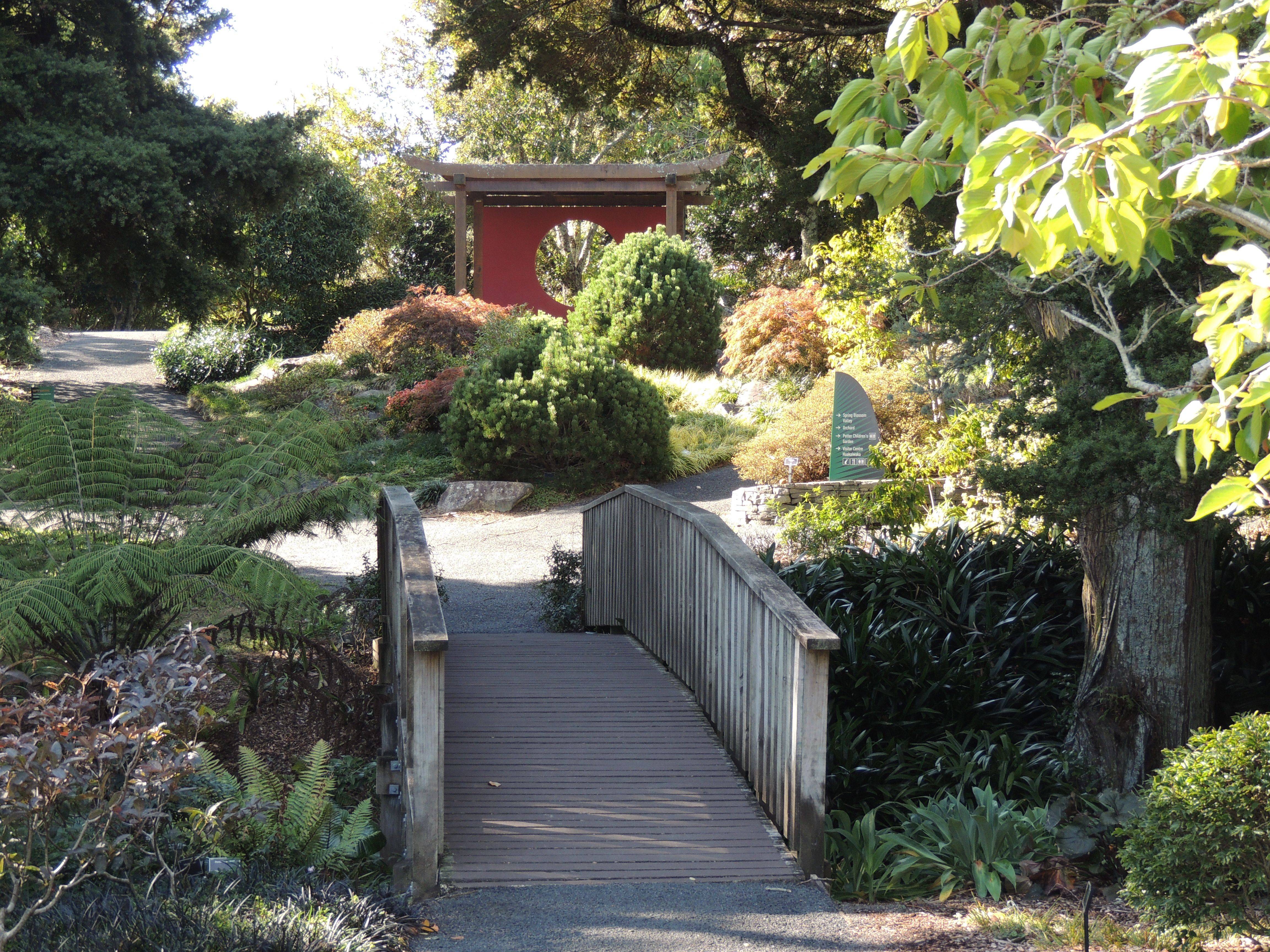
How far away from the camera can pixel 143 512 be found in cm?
645

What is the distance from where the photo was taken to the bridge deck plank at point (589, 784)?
418 cm

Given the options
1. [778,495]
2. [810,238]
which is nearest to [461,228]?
[810,238]

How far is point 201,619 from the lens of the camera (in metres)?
6.28

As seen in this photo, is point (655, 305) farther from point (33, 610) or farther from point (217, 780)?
point (217, 780)

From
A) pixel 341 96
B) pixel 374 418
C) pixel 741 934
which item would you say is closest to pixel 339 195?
pixel 341 96

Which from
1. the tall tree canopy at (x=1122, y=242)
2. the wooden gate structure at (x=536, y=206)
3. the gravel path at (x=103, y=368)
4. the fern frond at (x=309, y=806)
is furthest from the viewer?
the wooden gate structure at (x=536, y=206)

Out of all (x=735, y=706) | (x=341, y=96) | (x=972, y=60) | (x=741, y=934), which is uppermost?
(x=341, y=96)

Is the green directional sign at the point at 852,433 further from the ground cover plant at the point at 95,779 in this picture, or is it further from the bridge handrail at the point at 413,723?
the ground cover plant at the point at 95,779

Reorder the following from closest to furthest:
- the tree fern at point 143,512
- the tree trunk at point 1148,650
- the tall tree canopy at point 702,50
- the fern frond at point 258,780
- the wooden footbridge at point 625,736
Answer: the wooden footbridge at point 625,736
the fern frond at point 258,780
the tree fern at point 143,512
the tree trunk at point 1148,650
the tall tree canopy at point 702,50

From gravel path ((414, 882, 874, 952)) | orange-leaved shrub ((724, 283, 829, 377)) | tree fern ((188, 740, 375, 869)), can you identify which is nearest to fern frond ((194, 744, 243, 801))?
tree fern ((188, 740, 375, 869))

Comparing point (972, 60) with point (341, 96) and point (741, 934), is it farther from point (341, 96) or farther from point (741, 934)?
point (341, 96)

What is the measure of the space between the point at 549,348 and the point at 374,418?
15.2 ft

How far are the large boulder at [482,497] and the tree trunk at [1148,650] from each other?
372 inches

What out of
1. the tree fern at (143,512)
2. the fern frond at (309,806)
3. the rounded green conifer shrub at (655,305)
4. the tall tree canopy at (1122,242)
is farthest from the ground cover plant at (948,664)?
the rounded green conifer shrub at (655,305)
